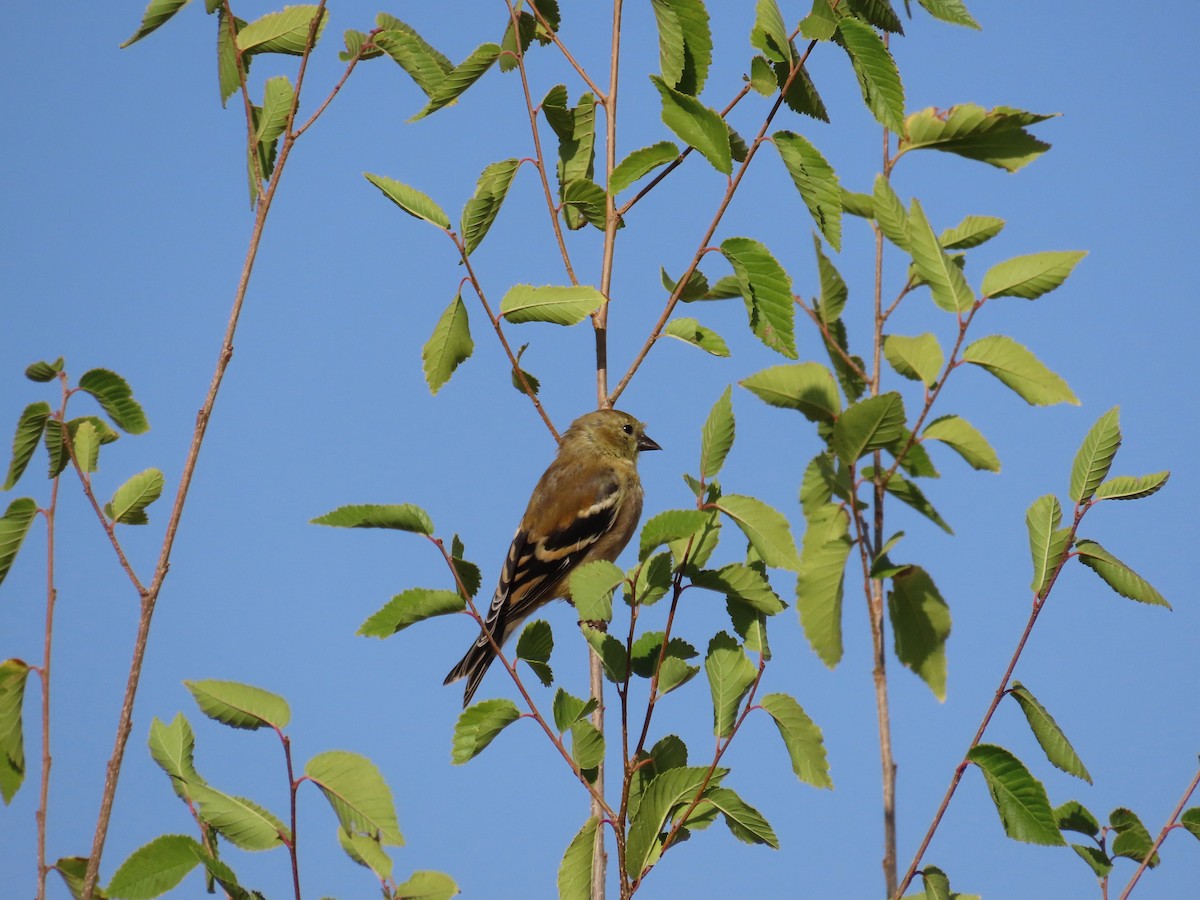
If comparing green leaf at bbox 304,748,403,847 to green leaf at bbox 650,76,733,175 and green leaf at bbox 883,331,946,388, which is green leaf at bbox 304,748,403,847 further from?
green leaf at bbox 883,331,946,388

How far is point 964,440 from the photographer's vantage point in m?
3.71

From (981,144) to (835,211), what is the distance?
42.4 inches

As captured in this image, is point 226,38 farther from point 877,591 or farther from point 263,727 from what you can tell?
point 877,591

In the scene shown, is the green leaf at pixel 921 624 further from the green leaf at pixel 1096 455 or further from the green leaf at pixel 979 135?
the green leaf at pixel 979 135

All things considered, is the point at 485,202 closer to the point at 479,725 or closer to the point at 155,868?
the point at 479,725

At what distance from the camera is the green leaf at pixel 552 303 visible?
3145mm

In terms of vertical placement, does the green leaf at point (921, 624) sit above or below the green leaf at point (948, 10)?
below

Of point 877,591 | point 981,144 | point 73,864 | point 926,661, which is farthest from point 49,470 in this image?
point 981,144

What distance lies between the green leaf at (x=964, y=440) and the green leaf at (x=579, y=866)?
1.73 meters

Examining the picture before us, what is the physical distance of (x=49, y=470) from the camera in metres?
3.40

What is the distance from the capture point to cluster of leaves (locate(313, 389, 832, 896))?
8.77ft

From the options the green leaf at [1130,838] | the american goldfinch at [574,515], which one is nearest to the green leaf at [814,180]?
the green leaf at [1130,838]

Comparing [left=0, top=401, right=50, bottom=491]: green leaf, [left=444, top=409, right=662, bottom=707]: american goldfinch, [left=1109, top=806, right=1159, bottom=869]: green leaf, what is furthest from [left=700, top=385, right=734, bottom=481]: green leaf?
[left=444, top=409, right=662, bottom=707]: american goldfinch

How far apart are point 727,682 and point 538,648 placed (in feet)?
1.90
